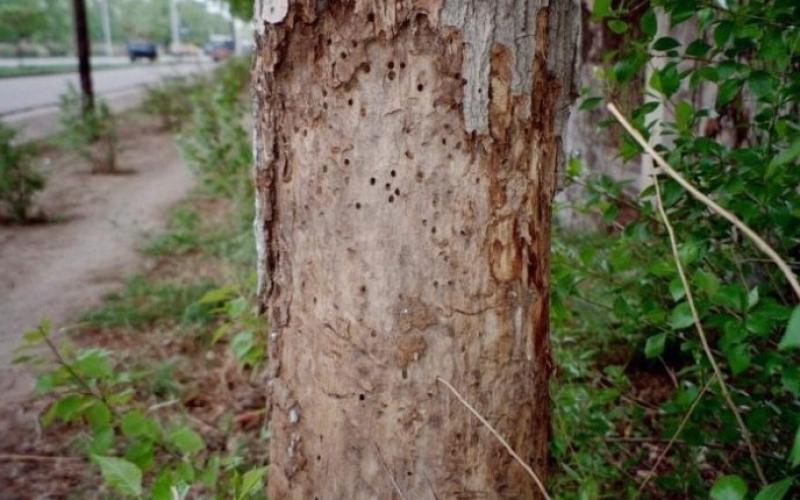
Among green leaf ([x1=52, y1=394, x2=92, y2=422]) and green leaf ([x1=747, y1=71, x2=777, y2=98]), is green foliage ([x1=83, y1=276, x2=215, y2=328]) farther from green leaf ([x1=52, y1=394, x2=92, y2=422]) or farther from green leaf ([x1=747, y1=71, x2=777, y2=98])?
green leaf ([x1=747, y1=71, x2=777, y2=98])

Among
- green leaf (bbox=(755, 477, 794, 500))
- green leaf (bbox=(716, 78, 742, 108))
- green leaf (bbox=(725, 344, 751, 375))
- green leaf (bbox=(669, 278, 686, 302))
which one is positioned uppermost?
green leaf (bbox=(716, 78, 742, 108))

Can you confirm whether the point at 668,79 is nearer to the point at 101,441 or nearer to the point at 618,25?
the point at 618,25

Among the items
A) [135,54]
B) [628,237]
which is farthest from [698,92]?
[135,54]

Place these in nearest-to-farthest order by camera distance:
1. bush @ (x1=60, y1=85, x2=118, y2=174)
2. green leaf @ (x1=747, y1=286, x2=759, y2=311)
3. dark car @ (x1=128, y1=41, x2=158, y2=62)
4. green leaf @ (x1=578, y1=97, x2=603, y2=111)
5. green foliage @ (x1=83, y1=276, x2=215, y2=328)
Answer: green leaf @ (x1=747, y1=286, x2=759, y2=311) < green leaf @ (x1=578, y1=97, x2=603, y2=111) < green foliage @ (x1=83, y1=276, x2=215, y2=328) < bush @ (x1=60, y1=85, x2=118, y2=174) < dark car @ (x1=128, y1=41, x2=158, y2=62)

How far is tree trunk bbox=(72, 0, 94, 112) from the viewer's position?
1017cm

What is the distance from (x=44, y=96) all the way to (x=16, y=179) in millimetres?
13696

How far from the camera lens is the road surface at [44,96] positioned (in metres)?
13.1

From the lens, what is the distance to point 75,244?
5.91m

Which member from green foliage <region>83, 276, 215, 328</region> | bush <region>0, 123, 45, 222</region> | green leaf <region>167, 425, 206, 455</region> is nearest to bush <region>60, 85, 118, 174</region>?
bush <region>0, 123, 45, 222</region>

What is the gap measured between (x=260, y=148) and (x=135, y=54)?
48192mm

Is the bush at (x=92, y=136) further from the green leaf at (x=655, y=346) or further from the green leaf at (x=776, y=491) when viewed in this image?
the green leaf at (x=776, y=491)

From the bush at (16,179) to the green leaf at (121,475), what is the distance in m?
5.64

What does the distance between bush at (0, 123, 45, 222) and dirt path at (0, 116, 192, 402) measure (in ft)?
0.73

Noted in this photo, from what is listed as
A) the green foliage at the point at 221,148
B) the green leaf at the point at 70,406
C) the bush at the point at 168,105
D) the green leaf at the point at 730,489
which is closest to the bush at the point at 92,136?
the green foliage at the point at 221,148
